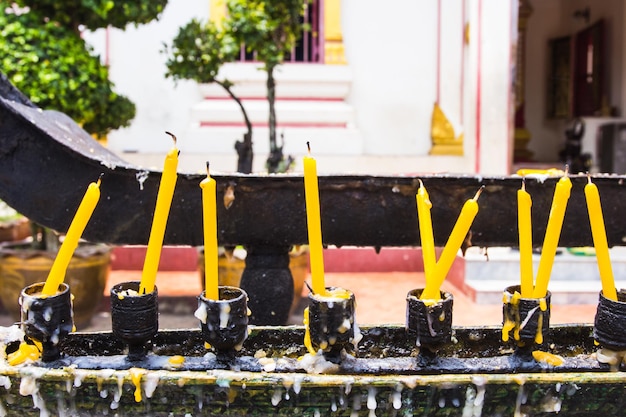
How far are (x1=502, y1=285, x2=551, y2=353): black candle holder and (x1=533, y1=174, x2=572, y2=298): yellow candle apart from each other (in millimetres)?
17

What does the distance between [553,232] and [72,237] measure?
1.69ft

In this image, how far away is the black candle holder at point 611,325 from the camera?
66 cm

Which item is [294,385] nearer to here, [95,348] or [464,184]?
[95,348]

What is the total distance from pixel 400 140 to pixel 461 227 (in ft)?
12.9

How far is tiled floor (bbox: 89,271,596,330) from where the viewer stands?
2.82 metres

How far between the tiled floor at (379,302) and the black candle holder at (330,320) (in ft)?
6.24

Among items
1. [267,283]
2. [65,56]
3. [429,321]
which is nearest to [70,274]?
[65,56]

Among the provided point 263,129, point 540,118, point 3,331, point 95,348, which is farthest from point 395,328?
point 540,118

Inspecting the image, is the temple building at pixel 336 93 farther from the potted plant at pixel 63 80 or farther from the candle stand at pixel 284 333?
the candle stand at pixel 284 333

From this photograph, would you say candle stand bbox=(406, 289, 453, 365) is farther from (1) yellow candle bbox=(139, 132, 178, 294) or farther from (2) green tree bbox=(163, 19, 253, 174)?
(2) green tree bbox=(163, 19, 253, 174)

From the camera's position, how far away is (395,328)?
0.82m

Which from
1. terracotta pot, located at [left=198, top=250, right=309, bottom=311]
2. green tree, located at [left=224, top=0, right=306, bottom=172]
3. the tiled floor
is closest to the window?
green tree, located at [left=224, top=0, right=306, bottom=172]

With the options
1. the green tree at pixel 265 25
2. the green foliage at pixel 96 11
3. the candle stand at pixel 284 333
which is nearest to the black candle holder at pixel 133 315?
the candle stand at pixel 284 333

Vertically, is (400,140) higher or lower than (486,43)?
lower
